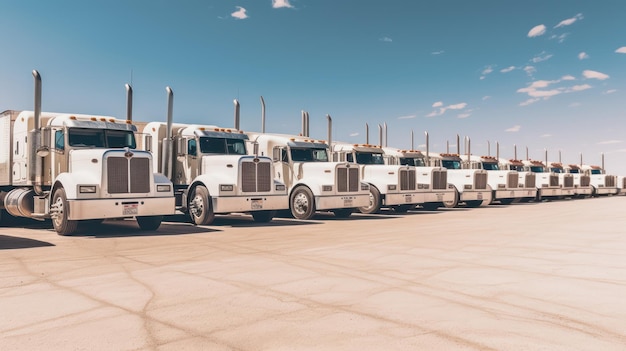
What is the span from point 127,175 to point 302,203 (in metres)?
6.36

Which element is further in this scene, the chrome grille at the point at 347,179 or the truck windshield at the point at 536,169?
the truck windshield at the point at 536,169

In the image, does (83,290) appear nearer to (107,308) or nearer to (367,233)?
(107,308)

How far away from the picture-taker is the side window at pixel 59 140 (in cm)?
1256

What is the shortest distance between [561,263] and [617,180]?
43.0m

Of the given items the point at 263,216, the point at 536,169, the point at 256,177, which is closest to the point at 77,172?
the point at 256,177

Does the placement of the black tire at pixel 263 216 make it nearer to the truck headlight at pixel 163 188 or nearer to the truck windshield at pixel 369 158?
the truck headlight at pixel 163 188

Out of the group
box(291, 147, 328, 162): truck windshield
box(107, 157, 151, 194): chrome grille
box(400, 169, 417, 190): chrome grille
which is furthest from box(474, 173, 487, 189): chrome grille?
box(107, 157, 151, 194): chrome grille

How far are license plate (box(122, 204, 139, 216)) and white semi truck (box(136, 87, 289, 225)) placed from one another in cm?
221

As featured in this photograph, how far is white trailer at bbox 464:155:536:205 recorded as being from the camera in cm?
2769

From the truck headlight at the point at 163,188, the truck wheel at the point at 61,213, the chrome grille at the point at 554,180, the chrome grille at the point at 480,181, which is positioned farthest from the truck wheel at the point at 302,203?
the chrome grille at the point at 554,180

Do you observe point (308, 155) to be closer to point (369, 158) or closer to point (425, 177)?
point (369, 158)

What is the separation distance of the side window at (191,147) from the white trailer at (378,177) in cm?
573

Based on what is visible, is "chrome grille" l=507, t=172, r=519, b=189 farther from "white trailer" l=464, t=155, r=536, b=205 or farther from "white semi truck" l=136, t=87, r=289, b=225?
"white semi truck" l=136, t=87, r=289, b=225

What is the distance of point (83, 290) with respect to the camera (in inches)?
234
